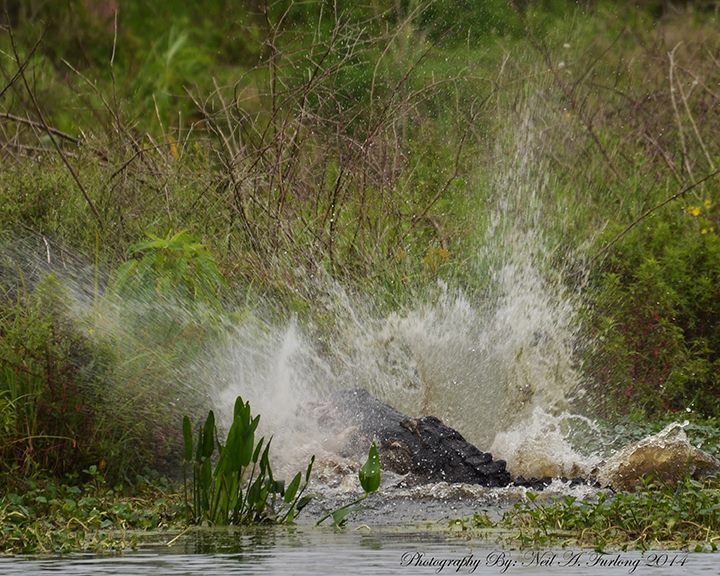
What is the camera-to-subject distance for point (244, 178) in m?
10.7

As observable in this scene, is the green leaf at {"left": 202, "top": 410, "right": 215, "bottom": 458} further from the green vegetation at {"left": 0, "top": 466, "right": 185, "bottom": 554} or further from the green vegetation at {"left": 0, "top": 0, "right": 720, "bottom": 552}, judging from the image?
the green vegetation at {"left": 0, "top": 466, "right": 185, "bottom": 554}

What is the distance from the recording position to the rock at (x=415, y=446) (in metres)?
8.95

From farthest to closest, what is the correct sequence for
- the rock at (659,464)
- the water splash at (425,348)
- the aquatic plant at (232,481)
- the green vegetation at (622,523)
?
the water splash at (425,348), the rock at (659,464), the aquatic plant at (232,481), the green vegetation at (622,523)

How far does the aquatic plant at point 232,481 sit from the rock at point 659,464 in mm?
2023

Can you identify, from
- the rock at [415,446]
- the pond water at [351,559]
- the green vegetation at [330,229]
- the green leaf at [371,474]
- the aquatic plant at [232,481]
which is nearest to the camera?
the pond water at [351,559]

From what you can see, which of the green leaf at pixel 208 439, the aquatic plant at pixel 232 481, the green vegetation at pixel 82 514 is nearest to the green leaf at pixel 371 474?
the aquatic plant at pixel 232 481

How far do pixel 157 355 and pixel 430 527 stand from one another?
7.06 feet

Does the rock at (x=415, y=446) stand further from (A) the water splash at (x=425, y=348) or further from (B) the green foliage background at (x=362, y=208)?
(B) the green foliage background at (x=362, y=208)

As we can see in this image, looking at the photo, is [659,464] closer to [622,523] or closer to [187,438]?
[622,523]

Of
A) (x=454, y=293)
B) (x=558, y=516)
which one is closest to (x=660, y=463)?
(x=558, y=516)

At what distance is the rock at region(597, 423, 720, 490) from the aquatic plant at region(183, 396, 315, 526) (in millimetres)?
2023

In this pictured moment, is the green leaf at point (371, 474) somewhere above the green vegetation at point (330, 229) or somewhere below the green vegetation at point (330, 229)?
below

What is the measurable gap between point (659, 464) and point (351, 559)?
2819 millimetres

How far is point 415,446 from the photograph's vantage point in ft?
29.8
